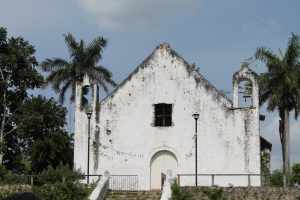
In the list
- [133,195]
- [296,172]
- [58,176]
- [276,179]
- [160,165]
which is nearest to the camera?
[133,195]

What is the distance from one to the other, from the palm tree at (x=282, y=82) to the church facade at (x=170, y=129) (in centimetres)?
420

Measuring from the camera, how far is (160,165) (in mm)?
35625

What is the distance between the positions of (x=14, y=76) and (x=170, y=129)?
15784 mm

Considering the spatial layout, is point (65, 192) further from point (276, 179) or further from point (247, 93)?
point (247, 93)

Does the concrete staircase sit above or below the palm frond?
below

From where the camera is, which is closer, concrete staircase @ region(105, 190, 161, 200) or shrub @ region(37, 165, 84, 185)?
concrete staircase @ region(105, 190, 161, 200)

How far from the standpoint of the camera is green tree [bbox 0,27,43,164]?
148ft

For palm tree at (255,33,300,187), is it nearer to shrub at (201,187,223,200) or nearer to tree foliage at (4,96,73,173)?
shrub at (201,187,223,200)

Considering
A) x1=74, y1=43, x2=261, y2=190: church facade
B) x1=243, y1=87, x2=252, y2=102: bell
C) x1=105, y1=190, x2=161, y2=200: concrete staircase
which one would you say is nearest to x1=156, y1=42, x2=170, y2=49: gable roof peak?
x1=74, y1=43, x2=261, y2=190: church facade

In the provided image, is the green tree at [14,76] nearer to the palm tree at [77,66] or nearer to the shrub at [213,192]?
the palm tree at [77,66]

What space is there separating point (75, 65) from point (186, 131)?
1742 centimetres

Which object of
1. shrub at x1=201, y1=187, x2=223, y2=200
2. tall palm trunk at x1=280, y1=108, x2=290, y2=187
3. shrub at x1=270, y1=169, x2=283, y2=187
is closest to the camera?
shrub at x1=201, y1=187, x2=223, y2=200

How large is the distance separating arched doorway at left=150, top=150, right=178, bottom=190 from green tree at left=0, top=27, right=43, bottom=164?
1434 cm

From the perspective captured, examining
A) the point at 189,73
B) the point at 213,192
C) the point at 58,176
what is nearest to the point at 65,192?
the point at 58,176
